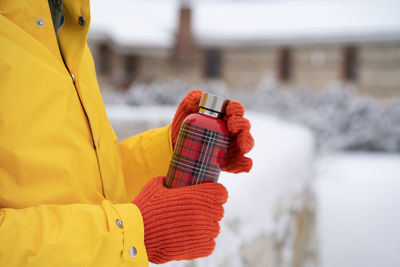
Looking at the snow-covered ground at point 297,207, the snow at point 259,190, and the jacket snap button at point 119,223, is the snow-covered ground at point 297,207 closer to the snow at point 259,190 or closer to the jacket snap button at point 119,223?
the snow at point 259,190

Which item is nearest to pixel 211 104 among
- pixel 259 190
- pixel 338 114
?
pixel 259 190

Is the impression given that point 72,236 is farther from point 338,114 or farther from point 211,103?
point 338,114

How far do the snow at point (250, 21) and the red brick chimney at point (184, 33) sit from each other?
0.34m

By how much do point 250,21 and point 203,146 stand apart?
614 inches

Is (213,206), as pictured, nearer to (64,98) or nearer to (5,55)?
(64,98)

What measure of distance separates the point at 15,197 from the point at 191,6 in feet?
50.5

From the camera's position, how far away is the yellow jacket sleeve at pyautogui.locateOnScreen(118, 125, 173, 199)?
1288 mm

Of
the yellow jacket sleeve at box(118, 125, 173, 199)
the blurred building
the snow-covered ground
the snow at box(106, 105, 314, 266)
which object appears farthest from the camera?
the blurred building

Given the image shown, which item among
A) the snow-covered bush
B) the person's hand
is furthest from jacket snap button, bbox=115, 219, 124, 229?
the snow-covered bush

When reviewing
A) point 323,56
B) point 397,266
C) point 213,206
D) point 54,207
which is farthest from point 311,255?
point 323,56

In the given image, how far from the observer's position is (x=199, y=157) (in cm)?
104

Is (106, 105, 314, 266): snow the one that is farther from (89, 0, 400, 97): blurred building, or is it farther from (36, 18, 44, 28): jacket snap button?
(89, 0, 400, 97): blurred building

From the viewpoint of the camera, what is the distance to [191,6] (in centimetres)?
1528

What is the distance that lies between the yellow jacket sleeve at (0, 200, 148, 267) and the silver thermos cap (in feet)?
1.08
